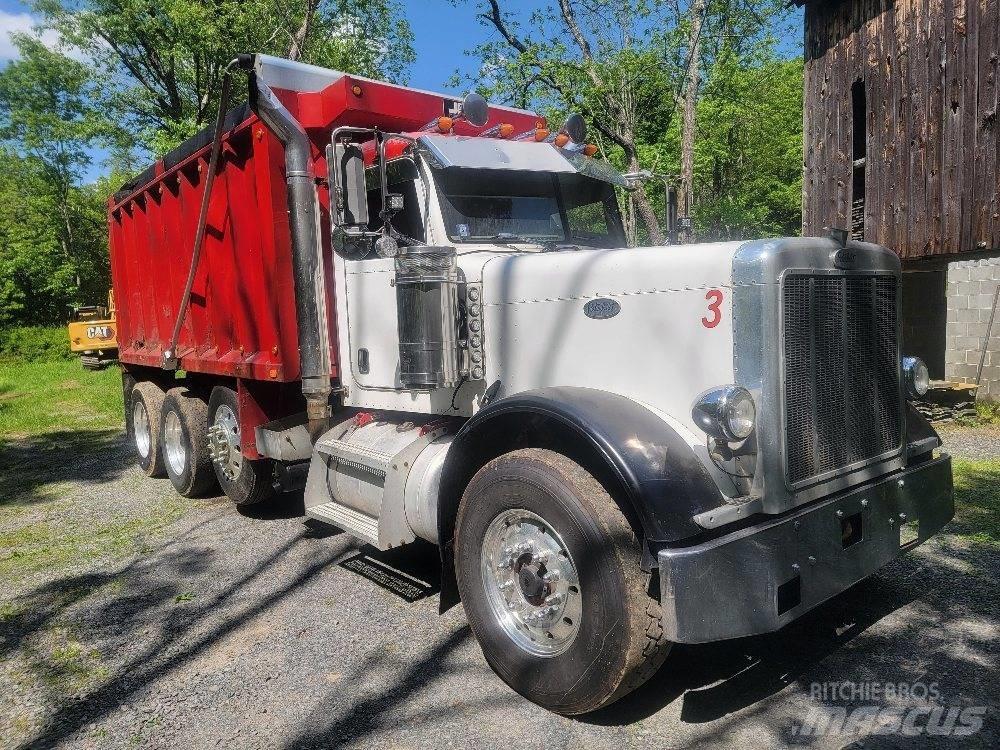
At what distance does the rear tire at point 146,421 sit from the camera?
8102 mm

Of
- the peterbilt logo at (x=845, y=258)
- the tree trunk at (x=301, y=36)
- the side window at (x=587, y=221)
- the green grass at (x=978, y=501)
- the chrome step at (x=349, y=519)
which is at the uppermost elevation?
the tree trunk at (x=301, y=36)

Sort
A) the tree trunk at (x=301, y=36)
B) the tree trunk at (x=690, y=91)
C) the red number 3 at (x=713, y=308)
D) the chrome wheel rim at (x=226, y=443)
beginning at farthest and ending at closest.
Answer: the tree trunk at (x=301, y=36), the tree trunk at (x=690, y=91), the chrome wheel rim at (x=226, y=443), the red number 3 at (x=713, y=308)

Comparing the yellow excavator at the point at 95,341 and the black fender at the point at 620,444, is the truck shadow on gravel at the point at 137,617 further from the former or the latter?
the yellow excavator at the point at 95,341

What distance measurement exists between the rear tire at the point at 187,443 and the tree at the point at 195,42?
11.1 m

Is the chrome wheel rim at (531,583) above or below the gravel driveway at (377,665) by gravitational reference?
above

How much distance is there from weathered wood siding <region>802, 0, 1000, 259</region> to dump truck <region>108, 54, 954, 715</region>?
705 centimetres

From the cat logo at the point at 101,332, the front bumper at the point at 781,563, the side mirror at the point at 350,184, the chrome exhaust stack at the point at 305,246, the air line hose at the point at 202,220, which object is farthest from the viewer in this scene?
the cat logo at the point at 101,332

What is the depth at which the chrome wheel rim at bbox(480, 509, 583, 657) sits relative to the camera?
3.28 metres

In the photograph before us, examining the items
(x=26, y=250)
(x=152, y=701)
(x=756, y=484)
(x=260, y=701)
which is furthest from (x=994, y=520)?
(x=26, y=250)

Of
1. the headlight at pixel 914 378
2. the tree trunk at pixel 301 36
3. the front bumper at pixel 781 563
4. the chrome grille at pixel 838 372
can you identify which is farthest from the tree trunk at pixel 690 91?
the front bumper at pixel 781 563

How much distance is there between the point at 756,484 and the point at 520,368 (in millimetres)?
1454

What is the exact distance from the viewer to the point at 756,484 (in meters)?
3.04

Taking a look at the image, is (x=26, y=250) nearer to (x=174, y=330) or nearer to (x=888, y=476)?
(x=174, y=330)

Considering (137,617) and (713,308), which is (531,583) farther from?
(137,617)
